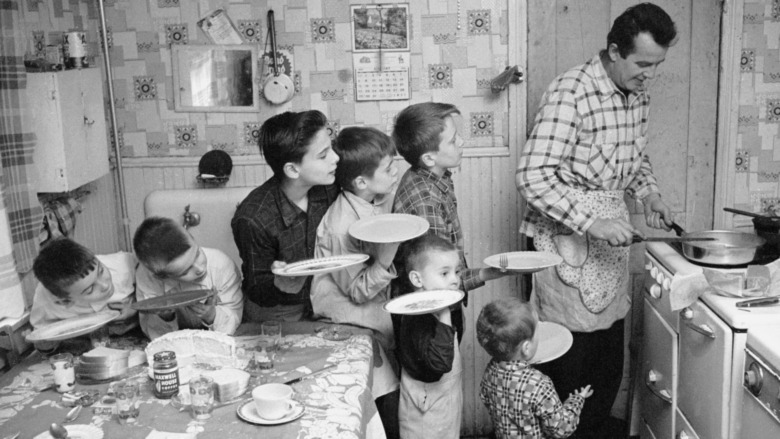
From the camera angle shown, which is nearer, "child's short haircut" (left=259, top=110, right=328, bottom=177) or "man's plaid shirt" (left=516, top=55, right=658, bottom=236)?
"child's short haircut" (left=259, top=110, right=328, bottom=177)

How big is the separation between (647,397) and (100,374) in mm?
2125

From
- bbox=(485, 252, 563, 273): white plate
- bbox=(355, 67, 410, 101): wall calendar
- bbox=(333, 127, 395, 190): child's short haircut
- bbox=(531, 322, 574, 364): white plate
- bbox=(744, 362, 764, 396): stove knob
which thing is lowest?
bbox=(531, 322, 574, 364): white plate

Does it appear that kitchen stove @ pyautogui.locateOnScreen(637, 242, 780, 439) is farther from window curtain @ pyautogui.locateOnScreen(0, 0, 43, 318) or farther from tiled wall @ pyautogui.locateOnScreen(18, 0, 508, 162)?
window curtain @ pyautogui.locateOnScreen(0, 0, 43, 318)

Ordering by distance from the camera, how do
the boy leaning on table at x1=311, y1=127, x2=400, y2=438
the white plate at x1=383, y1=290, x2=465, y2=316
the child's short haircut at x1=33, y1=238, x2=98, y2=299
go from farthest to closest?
the boy leaning on table at x1=311, y1=127, x2=400, y2=438 → the child's short haircut at x1=33, y1=238, x2=98, y2=299 → the white plate at x1=383, y1=290, x2=465, y2=316

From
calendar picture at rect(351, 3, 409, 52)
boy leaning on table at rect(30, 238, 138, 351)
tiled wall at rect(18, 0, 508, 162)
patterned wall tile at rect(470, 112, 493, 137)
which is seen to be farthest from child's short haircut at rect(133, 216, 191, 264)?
patterned wall tile at rect(470, 112, 493, 137)

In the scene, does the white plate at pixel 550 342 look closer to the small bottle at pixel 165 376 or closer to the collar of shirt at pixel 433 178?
the collar of shirt at pixel 433 178

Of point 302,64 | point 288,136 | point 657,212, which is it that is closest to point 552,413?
point 657,212

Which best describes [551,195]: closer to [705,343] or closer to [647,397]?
[705,343]

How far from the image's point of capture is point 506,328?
2.58 meters

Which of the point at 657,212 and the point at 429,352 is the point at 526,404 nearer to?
the point at 429,352

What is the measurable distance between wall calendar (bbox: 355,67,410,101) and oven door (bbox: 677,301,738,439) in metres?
1.50

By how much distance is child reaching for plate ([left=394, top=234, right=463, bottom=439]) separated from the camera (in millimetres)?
2605

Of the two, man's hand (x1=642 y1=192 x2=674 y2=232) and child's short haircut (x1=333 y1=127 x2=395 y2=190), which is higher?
child's short haircut (x1=333 y1=127 x2=395 y2=190)

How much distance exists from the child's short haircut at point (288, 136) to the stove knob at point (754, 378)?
1.48 meters
